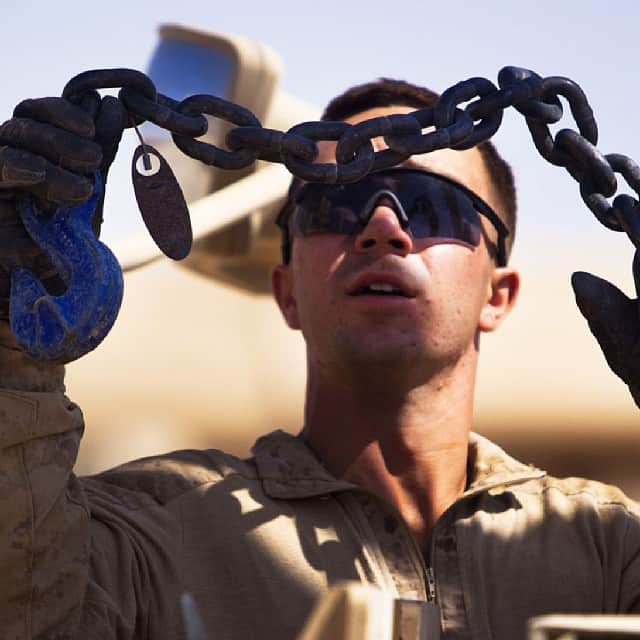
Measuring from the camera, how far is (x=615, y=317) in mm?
2430

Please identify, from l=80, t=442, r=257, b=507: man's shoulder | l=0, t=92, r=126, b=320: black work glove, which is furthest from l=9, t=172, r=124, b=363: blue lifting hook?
l=80, t=442, r=257, b=507: man's shoulder

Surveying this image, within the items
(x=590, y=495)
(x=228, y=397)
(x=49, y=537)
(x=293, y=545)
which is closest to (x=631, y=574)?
(x=590, y=495)

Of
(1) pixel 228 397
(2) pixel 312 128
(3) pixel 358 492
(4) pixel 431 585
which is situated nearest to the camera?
(2) pixel 312 128

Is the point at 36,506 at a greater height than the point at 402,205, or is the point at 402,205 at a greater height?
the point at 402,205

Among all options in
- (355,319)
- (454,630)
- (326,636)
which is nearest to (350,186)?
(355,319)

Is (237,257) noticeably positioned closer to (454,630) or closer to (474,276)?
(474,276)

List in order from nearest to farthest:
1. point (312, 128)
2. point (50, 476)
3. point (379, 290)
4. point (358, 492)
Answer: point (312, 128)
point (50, 476)
point (358, 492)
point (379, 290)

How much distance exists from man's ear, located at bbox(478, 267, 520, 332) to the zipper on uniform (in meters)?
0.68

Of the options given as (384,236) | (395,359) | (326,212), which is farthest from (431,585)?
(326,212)

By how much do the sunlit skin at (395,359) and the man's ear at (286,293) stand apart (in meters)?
0.16

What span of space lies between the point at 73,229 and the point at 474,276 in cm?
112

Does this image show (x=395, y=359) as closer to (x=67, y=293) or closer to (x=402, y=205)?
(x=402, y=205)

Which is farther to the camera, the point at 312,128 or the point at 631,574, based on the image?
the point at 631,574

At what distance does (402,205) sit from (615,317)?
62 centimetres
